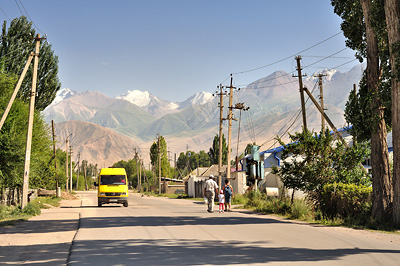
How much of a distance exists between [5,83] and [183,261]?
24264 millimetres

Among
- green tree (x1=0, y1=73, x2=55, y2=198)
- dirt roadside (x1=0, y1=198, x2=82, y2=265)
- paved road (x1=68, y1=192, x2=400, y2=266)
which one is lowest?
dirt roadside (x1=0, y1=198, x2=82, y2=265)

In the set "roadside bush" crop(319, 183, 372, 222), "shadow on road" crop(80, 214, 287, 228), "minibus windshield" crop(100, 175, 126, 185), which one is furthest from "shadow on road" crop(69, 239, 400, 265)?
"minibus windshield" crop(100, 175, 126, 185)

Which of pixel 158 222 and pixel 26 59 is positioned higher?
pixel 26 59

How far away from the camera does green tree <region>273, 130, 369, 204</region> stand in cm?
2255

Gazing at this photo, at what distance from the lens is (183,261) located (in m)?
9.51

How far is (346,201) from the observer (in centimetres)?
1995

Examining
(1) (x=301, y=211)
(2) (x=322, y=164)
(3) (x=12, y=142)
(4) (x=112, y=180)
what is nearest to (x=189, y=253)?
(1) (x=301, y=211)

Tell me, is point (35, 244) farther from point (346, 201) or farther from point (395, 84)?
point (395, 84)

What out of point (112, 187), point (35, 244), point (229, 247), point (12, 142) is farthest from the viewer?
point (112, 187)

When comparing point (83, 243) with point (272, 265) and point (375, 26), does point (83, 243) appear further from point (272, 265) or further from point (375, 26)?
point (375, 26)

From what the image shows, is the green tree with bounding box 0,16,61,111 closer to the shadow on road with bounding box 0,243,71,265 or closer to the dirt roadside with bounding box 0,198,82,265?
the dirt roadside with bounding box 0,198,82,265

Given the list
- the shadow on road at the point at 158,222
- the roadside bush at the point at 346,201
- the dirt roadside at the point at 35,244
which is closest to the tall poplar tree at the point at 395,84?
the roadside bush at the point at 346,201

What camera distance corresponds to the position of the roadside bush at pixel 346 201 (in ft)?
64.0

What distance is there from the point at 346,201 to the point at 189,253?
11.1 m
